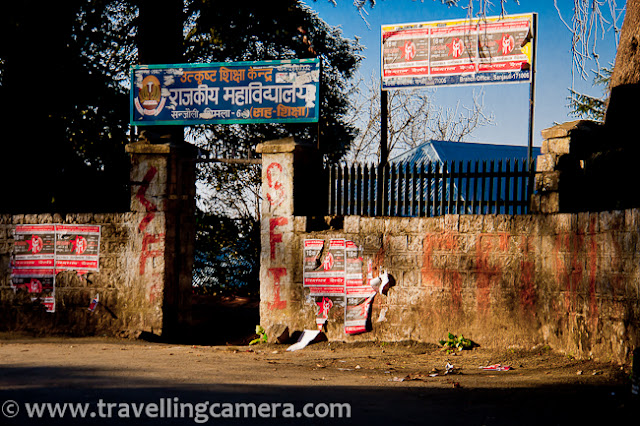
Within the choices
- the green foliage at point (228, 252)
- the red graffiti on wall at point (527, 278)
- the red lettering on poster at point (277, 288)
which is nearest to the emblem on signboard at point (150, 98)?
the red lettering on poster at point (277, 288)

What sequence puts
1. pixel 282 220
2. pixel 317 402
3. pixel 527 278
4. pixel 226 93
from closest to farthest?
pixel 317 402
pixel 527 278
pixel 282 220
pixel 226 93

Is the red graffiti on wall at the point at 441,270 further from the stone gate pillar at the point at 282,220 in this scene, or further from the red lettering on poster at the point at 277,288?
the red lettering on poster at the point at 277,288

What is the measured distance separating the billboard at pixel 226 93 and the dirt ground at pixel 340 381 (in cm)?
347

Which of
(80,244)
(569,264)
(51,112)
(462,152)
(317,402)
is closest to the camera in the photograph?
(317,402)

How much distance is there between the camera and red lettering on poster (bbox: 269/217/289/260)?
10094mm

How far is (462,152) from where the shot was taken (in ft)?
64.5

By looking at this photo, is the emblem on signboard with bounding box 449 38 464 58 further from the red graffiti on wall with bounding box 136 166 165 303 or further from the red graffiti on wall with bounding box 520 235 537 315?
the red graffiti on wall with bounding box 136 166 165 303

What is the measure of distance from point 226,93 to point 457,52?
138 inches

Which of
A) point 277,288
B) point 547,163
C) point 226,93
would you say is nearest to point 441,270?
point 547,163

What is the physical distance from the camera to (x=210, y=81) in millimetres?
10797

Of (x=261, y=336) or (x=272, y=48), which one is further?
(x=272, y=48)

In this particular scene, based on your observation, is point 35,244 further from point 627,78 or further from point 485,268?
point 627,78

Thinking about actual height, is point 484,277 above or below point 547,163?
below

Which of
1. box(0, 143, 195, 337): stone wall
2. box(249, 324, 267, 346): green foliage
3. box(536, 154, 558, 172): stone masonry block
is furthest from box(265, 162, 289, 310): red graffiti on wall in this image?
box(536, 154, 558, 172): stone masonry block
